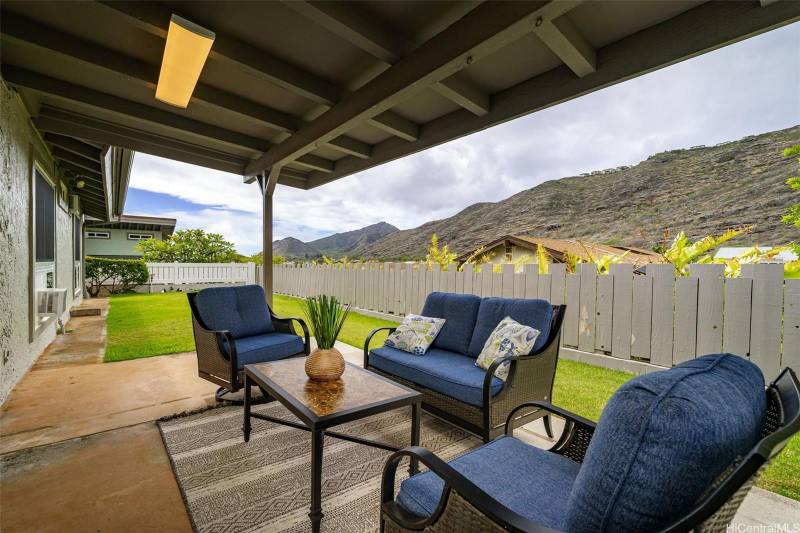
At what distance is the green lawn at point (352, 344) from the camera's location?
2.13m

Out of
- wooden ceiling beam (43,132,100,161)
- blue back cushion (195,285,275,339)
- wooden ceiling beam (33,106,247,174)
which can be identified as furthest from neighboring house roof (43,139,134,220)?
blue back cushion (195,285,275,339)

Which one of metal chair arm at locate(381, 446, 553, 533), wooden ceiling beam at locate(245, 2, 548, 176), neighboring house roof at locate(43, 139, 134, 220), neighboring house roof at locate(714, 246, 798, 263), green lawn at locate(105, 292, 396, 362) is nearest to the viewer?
metal chair arm at locate(381, 446, 553, 533)

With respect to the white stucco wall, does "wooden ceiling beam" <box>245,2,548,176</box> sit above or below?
above

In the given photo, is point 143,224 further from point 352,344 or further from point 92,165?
point 352,344

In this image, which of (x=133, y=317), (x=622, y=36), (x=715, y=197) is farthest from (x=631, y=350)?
→ (x=715, y=197)

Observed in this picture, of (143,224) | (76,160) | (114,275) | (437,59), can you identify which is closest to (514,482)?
(437,59)

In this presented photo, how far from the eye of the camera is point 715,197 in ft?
71.6

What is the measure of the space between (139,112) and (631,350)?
19.6ft

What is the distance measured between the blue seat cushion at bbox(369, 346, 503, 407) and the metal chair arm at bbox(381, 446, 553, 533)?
0.96 metres

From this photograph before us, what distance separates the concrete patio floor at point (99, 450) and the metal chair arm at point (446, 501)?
1.19m

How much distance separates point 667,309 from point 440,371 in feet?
8.64

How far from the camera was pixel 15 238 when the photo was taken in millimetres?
3381

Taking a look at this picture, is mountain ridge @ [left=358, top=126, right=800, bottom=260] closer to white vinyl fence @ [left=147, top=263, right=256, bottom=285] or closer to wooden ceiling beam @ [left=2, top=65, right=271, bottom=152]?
white vinyl fence @ [left=147, top=263, right=256, bottom=285]

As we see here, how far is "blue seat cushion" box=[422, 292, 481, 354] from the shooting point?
3.21 meters
